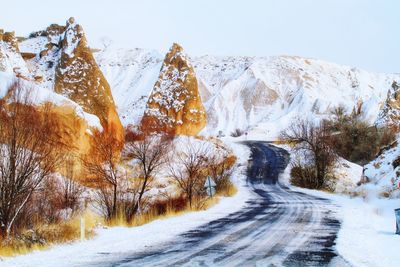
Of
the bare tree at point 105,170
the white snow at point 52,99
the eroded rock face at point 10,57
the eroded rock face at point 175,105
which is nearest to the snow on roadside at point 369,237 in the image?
the bare tree at point 105,170

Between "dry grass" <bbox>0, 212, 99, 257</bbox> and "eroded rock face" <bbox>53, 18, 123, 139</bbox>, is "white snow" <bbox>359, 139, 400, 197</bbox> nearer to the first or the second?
"dry grass" <bbox>0, 212, 99, 257</bbox>

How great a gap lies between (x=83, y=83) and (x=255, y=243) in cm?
2559

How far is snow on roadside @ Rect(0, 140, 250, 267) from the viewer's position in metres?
8.19

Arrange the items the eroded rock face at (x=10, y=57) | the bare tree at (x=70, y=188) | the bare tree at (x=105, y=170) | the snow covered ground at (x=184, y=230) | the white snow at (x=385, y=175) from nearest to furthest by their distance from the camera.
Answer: the snow covered ground at (x=184, y=230)
the bare tree at (x=105, y=170)
the bare tree at (x=70, y=188)
the white snow at (x=385, y=175)
the eroded rock face at (x=10, y=57)

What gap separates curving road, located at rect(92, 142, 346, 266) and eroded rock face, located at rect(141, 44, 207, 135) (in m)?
24.7

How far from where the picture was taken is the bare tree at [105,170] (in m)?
20.1

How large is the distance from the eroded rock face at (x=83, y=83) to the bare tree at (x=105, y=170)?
1.65m

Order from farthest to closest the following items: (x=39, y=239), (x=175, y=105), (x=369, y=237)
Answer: (x=175, y=105), (x=369, y=237), (x=39, y=239)

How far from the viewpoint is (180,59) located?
46531mm

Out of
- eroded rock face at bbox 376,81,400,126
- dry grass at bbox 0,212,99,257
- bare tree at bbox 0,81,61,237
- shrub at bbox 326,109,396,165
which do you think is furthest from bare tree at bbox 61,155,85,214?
eroded rock face at bbox 376,81,400,126

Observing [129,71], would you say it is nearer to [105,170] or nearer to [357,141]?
[357,141]

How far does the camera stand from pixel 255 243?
1032cm

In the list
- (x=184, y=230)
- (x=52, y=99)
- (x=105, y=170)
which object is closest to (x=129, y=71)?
(x=52, y=99)

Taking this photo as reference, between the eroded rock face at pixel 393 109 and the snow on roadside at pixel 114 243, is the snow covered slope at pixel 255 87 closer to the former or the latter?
the eroded rock face at pixel 393 109
